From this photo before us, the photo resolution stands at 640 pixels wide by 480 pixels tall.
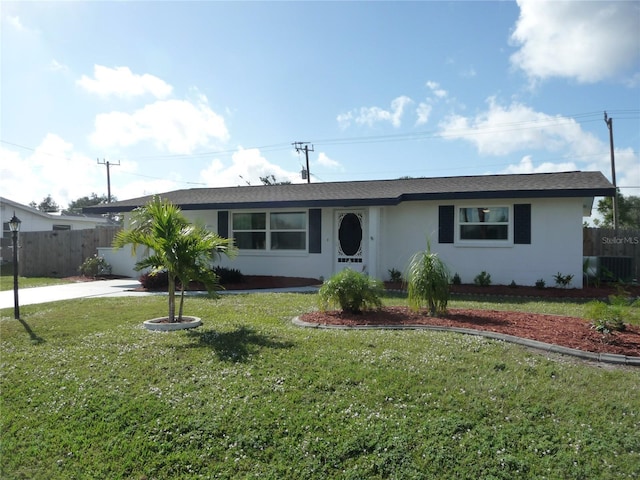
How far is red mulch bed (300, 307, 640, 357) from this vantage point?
5.93 m

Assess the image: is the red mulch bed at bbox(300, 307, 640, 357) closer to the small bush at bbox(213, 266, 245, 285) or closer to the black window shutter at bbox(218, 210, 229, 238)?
the small bush at bbox(213, 266, 245, 285)

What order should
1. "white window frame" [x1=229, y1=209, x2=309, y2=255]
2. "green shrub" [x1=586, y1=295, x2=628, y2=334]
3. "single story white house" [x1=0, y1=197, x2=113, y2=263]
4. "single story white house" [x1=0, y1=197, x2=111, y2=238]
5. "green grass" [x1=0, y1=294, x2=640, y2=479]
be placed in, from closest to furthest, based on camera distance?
"green grass" [x1=0, y1=294, x2=640, y2=479]
"green shrub" [x1=586, y1=295, x2=628, y2=334]
"white window frame" [x1=229, y1=209, x2=309, y2=255]
"single story white house" [x1=0, y1=197, x2=113, y2=263]
"single story white house" [x1=0, y1=197, x2=111, y2=238]

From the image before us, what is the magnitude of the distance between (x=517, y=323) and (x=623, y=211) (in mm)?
32715

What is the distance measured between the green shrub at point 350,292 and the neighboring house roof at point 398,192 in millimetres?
5664

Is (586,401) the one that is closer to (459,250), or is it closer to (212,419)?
(212,419)

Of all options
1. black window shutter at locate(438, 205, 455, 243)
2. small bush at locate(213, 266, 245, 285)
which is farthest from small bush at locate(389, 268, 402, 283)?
small bush at locate(213, 266, 245, 285)

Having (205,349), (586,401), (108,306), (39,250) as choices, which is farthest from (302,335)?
(39,250)

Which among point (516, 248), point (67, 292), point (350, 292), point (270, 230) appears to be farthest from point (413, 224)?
point (67, 292)

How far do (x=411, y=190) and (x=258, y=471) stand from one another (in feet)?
38.6

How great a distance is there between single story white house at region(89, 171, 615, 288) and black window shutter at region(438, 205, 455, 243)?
28 mm

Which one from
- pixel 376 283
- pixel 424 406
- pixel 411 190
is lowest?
pixel 424 406

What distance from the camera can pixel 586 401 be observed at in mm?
4352

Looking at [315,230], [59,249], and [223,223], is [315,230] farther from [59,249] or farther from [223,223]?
[59,249]

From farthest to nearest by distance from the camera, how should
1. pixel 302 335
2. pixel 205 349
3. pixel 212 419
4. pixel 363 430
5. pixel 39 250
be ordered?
pixel 39 250
pixel 302 335
pixel 205 349
pixel 212 419
pixel 363 430
